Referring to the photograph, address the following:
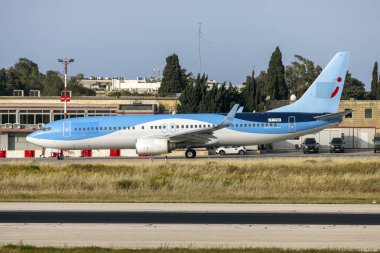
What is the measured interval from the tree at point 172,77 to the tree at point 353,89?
29194 millimetres

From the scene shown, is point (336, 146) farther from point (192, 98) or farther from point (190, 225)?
point (190, 225)

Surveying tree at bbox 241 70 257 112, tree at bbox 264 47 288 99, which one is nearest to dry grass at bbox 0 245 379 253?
tree at bbox 241 70 257 112

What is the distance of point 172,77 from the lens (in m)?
137

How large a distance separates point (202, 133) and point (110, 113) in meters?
34.3

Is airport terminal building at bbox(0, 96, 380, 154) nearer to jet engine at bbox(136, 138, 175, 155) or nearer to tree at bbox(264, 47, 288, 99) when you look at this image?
tree at bbox(264, 47, 288, 99)

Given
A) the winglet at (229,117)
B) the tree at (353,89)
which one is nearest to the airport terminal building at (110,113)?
the winglet at (229,117)

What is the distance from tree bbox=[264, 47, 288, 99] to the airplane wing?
59.2 meters

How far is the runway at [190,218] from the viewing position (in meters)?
23.0

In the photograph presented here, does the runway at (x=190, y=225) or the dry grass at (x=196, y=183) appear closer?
the runway at (x=190, y=225)

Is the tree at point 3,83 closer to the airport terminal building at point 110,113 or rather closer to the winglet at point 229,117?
the airport terminal building at point 110,113

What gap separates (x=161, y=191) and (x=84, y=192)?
3338 mm

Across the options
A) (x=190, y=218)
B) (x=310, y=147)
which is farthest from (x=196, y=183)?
(x=310, y=147)

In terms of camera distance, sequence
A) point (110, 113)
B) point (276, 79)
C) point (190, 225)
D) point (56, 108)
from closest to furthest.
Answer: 1. point (190, 225)
2. point (56, 108)
3. point (110, 113)
4. point (276, 79)

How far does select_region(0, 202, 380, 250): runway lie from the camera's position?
63.6 feet
